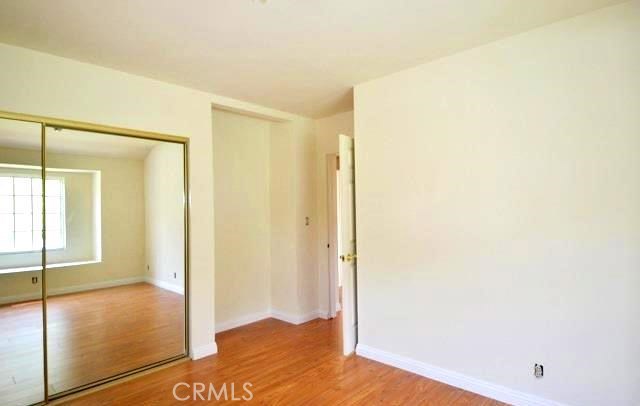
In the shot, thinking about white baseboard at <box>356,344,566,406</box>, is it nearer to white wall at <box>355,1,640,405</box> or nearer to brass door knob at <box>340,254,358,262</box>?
white wall at <box>355,1,640,405</box>

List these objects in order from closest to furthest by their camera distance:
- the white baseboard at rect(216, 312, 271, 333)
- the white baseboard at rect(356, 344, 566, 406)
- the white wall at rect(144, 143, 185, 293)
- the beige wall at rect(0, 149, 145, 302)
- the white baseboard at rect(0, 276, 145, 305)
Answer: the white baseboard at rect(356, 344, 566, 406)
the white baseboard at rect(0, 276, 145, 305)
the beige wall at rect(0, 149, 145, 302)
the white wall at rect(144, 143, 185, 293)
the white baseboard at rect(216, 312, 271, 333)

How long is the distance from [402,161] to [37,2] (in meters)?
2.74

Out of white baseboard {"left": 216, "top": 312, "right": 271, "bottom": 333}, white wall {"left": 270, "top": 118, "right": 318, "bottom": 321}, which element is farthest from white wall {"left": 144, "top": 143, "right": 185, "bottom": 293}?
white wall {"left": 270, "top": 118, "right": 318, "bottom": 321}

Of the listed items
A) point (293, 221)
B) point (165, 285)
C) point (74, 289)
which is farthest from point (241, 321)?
point (74, 289)

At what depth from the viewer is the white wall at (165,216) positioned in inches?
130

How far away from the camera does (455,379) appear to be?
9.09ft

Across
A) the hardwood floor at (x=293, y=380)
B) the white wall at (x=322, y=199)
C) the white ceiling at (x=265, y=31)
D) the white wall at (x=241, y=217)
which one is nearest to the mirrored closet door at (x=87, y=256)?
the hardwood floor at (x=293, y=380)

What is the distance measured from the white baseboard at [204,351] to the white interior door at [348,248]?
132 centimetres

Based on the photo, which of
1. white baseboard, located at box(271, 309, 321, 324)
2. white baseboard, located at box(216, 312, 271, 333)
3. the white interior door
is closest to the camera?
the white interior door

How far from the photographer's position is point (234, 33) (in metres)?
2.34

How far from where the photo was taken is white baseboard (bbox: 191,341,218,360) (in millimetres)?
3365

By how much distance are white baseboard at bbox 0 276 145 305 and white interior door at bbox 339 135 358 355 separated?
77.3 inches

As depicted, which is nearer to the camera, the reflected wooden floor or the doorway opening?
the reflected wooden floor

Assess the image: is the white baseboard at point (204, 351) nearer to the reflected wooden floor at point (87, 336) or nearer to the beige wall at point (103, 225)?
the reflected wooden floor at point (87, 336)
